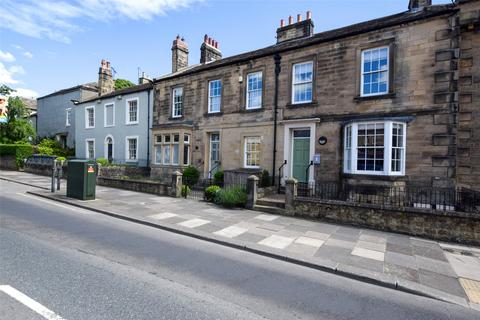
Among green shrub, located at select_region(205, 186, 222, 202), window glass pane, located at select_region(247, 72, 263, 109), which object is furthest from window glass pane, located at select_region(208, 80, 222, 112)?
green shrub, located at select_region(205, 186, 222, 202)

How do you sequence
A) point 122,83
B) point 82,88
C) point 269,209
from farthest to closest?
point 122,83 → point 82,88 → point 269,209

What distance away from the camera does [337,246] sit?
629 centimetres

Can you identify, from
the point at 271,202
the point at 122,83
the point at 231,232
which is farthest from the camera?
the point at 122,83

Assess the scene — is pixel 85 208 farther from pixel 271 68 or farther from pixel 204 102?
pixel 271 68

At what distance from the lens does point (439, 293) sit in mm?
4273

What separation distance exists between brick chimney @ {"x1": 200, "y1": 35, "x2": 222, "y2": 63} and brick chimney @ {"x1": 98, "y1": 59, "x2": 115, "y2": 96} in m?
12.6

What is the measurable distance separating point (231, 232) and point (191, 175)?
29.3 ft

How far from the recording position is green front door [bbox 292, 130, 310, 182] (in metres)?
12.8

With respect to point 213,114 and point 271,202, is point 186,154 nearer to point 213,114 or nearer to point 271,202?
point 213,114

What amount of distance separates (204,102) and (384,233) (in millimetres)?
12215

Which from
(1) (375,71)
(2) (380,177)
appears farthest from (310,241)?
(1) (375,71)

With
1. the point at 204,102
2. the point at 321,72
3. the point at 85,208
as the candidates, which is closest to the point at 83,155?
the point at 204,102

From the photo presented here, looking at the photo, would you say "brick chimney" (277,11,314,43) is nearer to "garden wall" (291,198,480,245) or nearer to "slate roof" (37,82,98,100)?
"garden wall" (291,198,480,245)

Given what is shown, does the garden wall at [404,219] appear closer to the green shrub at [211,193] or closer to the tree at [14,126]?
the green shrub at [211,193]
